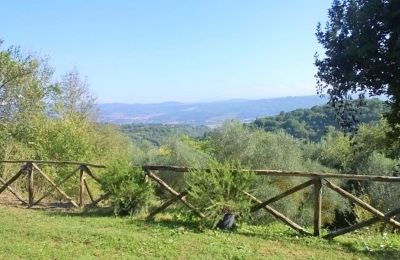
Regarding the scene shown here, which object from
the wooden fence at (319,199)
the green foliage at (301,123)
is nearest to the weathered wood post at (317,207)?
the wooden fence at (319,199)

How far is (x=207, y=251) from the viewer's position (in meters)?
7.36

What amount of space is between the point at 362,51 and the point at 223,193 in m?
4.16

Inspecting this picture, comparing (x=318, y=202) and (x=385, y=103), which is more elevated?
(x=385, y=103)

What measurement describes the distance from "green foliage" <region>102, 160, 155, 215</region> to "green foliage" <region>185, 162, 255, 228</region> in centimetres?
172

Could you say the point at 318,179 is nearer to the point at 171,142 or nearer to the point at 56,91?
the point at 56,91

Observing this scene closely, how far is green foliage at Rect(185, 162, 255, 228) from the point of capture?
8.80m

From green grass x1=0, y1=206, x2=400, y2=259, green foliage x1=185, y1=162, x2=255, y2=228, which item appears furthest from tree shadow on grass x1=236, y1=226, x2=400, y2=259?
green foliage x1=185, y1=162, x2=255, y2=228

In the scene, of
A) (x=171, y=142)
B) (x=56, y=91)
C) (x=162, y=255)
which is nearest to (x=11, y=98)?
(x=56, y=91)

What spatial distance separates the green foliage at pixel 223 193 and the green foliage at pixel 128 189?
172 cm

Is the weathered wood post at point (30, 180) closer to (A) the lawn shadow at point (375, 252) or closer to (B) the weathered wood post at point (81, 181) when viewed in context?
(B) the weathered wood post at point (81, 181)

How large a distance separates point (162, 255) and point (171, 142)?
27.6m

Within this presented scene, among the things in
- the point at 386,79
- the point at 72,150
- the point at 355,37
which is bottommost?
the point at 72,150

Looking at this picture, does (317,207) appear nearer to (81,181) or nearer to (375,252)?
(375,252)

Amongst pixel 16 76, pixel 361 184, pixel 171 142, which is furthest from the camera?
pixel 171 142
